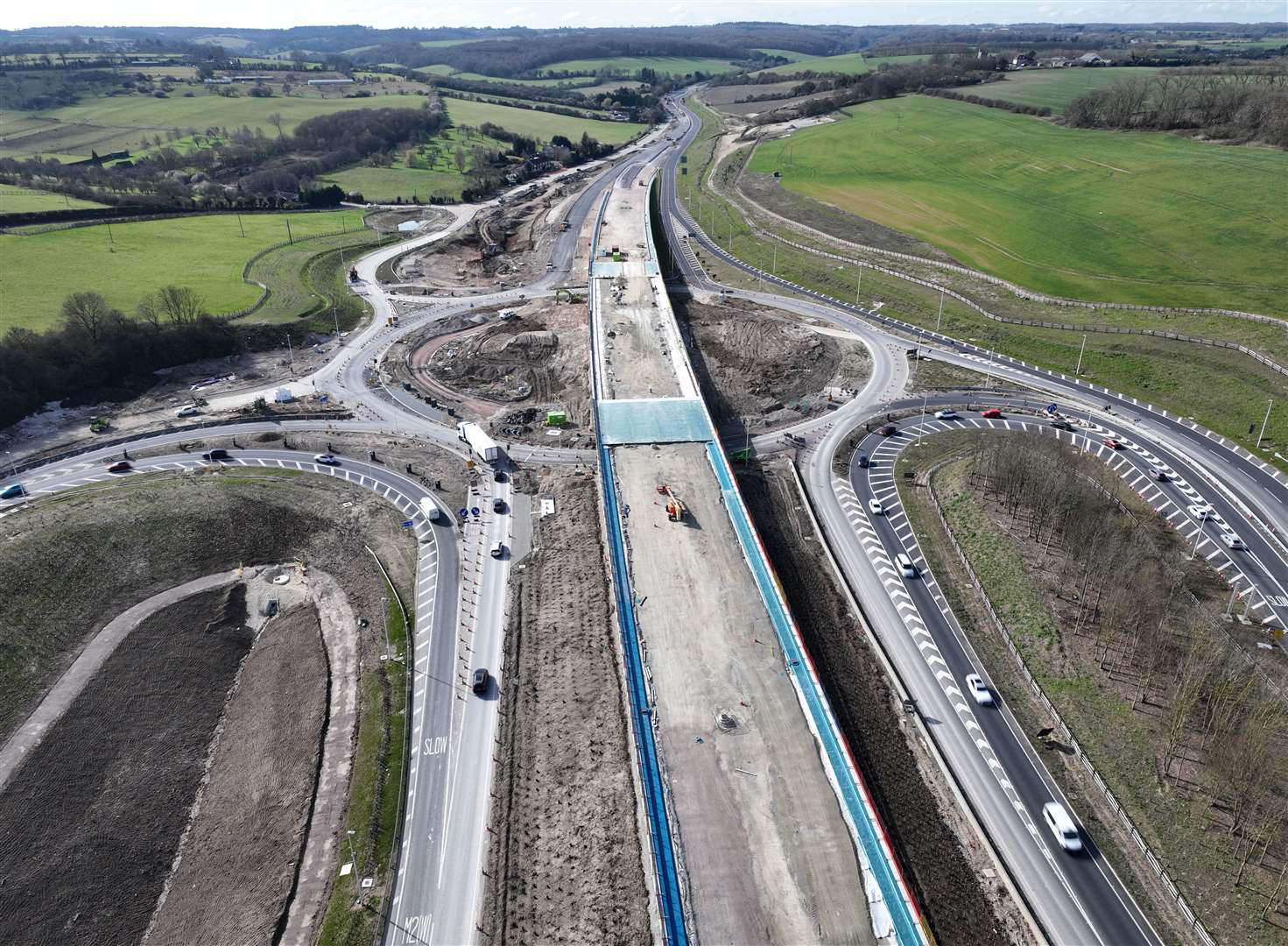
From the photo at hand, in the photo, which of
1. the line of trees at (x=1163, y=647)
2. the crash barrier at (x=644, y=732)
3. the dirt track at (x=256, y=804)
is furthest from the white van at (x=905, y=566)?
the dirt track at (x=256, y=804)

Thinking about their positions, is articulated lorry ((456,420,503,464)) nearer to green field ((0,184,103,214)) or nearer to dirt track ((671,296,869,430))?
dirt track ((671,296,869,430))

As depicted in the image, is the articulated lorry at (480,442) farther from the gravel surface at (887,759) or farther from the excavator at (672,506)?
the gravel surface at (887,759)

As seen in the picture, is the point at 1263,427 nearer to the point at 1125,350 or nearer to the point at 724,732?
the point at 1125,350

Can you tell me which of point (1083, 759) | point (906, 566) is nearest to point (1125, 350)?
point (906, 566)

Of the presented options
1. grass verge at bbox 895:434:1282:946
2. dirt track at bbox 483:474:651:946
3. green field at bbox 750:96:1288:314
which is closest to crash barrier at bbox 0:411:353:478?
dirt track at bbox 483:474:651:946

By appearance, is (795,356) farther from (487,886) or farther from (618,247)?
(487,886)

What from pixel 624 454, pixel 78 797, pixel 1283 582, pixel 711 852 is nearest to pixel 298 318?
pixel 624 454

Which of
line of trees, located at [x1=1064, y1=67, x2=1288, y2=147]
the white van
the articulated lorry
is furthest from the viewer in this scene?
line of trees, located at [x1=1064, y1=67, x2=1288, y2=147]

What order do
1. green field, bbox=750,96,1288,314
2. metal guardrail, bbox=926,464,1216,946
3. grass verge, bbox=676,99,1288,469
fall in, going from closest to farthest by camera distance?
1. metal guardrail, bbox=926,464,1216,946
2. grass verge, bbox=676,99,1288,469
3. green field, bbox=750,96,1288,314
